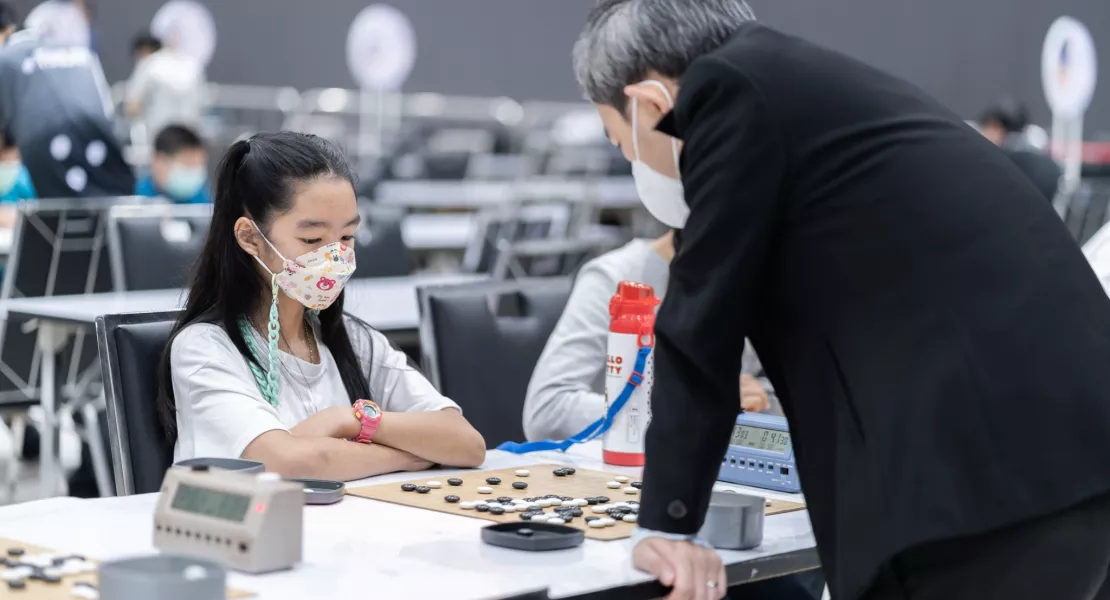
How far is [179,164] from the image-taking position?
6145 mm

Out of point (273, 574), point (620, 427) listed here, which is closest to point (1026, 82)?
point (620, 427)

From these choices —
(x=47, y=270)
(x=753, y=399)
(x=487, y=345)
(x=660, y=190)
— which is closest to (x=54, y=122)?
(x=47, y=270)

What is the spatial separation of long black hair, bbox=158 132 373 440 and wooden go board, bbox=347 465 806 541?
0.35 metres

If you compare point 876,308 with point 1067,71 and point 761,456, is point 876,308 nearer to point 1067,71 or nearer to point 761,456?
point 761,456

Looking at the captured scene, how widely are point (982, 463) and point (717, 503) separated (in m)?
0.37

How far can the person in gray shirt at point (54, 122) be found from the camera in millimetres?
6039

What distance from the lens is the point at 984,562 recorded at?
1360 mm

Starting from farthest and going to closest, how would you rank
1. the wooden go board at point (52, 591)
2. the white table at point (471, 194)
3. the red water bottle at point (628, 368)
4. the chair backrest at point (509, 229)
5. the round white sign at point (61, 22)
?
the white table at point (471, 194), the round white sign at point (61, 22), the chair backrest at point (509, 229), the red water bottle at point (628, 368), the wooden go board at point (52, 591)

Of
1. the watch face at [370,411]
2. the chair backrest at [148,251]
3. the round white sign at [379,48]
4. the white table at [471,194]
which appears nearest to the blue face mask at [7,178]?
the chair backrest at [148,251]

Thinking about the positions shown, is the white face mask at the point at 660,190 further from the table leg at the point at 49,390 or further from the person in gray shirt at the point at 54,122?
the person in gray shirt at the point at 54,122

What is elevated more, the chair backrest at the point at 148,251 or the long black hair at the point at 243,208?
the long black hair at the point at 243,208

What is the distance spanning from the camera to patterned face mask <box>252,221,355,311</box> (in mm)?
2123

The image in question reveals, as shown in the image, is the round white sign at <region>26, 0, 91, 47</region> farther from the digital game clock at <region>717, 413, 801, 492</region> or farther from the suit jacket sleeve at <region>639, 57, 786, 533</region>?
the suit jacket sleeve at <region>639, 57, 786, 533</region>

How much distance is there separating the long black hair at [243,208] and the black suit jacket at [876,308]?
0.85 m
